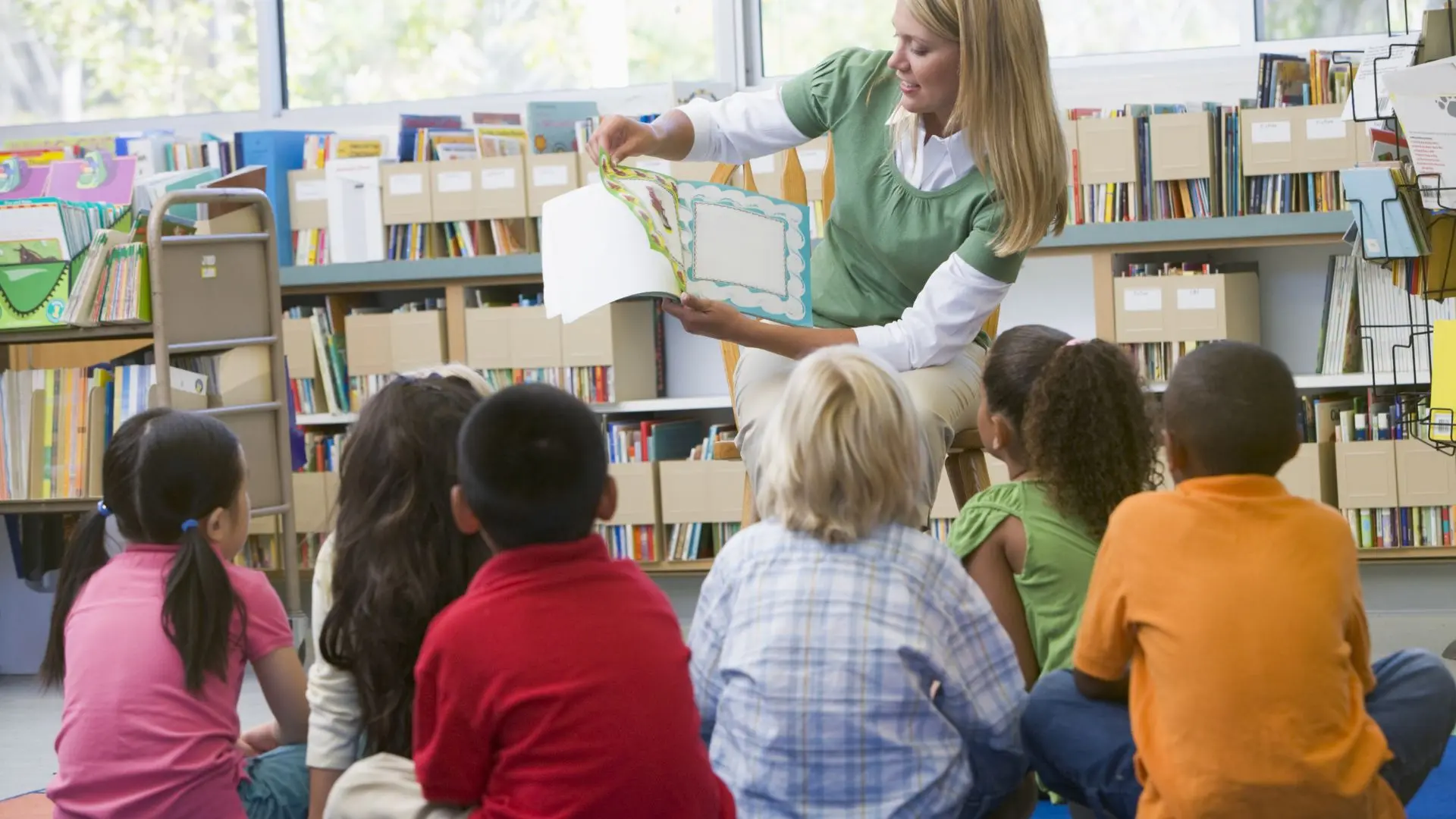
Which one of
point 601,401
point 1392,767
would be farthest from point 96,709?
point 601,401

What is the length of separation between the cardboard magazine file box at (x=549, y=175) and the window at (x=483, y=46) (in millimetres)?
611

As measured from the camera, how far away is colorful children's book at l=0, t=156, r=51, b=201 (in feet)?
12.3

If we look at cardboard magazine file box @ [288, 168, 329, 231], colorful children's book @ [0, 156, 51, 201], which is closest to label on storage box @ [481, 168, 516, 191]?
cardboard magazine file box @ [288, 168, 329, 231]

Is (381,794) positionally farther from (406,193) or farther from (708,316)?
(406,193)

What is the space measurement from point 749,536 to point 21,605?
2956 mm

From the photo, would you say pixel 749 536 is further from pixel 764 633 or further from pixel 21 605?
pixel 21 605

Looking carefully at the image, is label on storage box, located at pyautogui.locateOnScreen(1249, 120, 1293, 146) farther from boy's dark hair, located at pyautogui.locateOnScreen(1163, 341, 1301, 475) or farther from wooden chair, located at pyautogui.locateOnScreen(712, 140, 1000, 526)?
boy's dark hair, located at pyautogui.locateOnScreen(1163, 341, 1301, 475)

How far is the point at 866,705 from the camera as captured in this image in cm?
148

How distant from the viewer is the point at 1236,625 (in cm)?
136

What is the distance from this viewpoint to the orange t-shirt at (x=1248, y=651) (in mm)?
1354

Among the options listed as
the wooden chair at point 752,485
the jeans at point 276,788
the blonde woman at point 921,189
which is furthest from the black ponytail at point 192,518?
the wooden chair at point 752,485

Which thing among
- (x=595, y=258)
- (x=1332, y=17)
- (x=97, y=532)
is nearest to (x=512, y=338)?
(x=595, y=258)

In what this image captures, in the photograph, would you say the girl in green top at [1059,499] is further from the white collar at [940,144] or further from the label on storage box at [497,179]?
the label on storage box at [497,179]

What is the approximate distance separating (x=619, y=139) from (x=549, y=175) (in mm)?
1697
